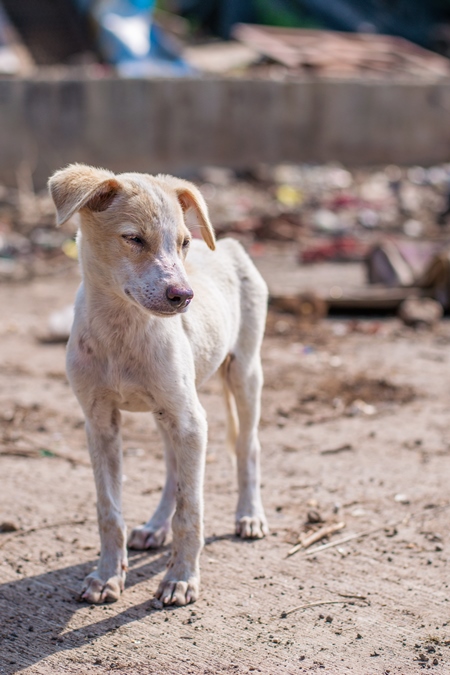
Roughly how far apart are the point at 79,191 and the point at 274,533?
72.9 inches

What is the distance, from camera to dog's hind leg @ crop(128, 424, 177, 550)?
402 centimetres

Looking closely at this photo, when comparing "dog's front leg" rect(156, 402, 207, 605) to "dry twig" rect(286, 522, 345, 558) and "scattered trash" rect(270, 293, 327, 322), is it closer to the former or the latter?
"dry twig" rect(286, 522, 345, 558)

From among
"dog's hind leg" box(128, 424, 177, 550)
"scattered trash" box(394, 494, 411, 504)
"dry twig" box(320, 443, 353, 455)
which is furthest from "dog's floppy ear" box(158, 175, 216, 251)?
"dry twig" box(320, 443, 353, 455)

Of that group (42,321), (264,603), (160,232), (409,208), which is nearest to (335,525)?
(264,603)

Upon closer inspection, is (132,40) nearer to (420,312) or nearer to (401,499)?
(420,312)

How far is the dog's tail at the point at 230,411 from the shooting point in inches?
164

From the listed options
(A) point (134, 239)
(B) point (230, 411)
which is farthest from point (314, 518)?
(A) point (134, 239)

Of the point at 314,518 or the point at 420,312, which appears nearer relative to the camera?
the point at 314,518

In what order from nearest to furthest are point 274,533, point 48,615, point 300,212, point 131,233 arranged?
1. point 131,233
2. point 48,615
3. point 274,533
4. point 300,212

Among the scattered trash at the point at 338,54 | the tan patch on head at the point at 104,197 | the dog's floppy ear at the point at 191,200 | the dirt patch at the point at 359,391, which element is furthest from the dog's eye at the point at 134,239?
the scattered trash at the point at 338,54

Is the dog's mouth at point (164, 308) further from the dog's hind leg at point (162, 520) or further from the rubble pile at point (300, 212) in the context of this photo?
the rubble pile at point (300, 212)

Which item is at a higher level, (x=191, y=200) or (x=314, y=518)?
(x=191, y=200)

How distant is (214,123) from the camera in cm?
1271

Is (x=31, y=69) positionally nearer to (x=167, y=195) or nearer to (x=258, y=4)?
(x=258, y=4)
